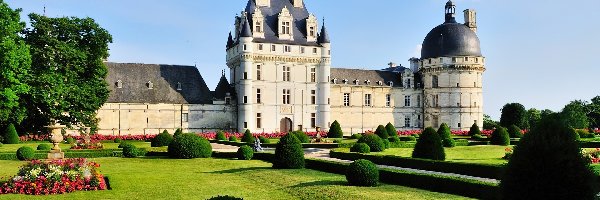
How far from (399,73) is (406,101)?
11.2 feet

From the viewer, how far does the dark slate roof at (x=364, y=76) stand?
63.3 m

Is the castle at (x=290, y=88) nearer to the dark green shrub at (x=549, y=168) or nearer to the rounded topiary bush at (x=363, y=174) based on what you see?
the rounded topiary bush at (x=363, y=174)

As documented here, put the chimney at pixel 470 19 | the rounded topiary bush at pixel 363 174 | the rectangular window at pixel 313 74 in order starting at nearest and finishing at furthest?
the rounded topiary bush at pixel 363 174, the rectangular window at pixel 313 74, the chimney at pixel 470 19

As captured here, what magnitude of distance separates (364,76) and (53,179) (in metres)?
50.3

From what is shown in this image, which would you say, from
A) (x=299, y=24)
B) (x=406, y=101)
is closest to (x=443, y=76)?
(x=406, y=101)

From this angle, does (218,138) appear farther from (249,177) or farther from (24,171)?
(24,171)

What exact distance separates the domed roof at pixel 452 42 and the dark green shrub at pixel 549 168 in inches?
2239

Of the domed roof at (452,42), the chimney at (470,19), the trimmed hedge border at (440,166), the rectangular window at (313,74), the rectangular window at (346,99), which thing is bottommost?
the trimmed hedge border at (440,166)

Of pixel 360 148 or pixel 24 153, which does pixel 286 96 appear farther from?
pixel 24 153

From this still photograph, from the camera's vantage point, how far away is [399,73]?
67812 millimetres

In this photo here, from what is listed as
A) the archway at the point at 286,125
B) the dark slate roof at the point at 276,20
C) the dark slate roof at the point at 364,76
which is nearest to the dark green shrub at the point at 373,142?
the dark slate roof at the point at 276,20

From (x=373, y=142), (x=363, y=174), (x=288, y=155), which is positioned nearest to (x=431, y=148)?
(x=288, y=155)

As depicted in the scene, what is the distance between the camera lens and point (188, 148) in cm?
2773

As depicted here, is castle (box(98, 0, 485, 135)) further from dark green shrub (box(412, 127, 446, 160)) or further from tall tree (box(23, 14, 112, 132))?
dark green shrub (box(412, 127, 446, 160))
